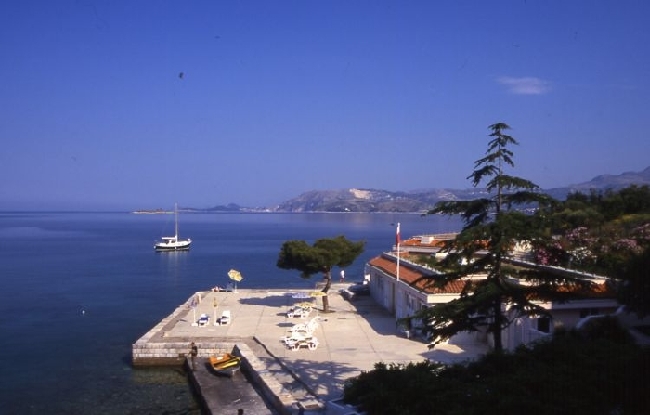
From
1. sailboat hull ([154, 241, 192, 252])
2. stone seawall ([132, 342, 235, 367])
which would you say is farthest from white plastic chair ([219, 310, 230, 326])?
sailboat hull ([154, 241, 192, 252])

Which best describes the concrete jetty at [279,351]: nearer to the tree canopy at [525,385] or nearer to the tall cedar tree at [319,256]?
the tall cedar tree at [319,256]

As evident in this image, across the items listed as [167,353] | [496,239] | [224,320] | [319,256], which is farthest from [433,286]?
[319,256]

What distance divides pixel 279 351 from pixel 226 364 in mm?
2099

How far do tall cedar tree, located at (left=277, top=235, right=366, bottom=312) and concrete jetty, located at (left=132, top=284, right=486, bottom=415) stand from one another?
150 centimetres

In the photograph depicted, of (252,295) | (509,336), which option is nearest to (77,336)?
(252,295)

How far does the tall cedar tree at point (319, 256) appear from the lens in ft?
92.5

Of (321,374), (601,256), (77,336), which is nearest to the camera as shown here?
(321,374)

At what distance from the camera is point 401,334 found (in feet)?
73.2

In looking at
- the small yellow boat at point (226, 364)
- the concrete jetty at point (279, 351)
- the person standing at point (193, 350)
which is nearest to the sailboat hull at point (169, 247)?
the concrete jetty at point (279, 351)

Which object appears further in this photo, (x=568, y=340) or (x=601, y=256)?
(x=601, y=256)

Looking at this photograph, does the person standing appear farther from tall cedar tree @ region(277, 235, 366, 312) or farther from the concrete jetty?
tall cedar tree @ region(277, 235, 366, 312)

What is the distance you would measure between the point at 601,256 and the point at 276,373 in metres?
11.9

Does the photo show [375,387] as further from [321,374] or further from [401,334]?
[401,334]

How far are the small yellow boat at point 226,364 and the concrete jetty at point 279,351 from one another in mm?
241
